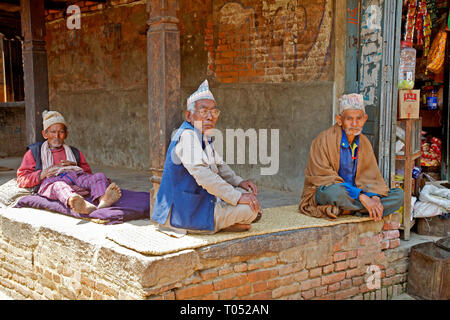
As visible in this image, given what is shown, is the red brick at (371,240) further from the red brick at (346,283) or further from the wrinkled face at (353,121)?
the wrinkled face at (353,121)

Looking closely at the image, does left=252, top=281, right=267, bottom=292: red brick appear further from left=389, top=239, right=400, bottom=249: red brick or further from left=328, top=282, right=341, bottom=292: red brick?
left=389, top=239, right=400, bottom=249: red brick

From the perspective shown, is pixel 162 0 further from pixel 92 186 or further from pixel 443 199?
pixel 443 199

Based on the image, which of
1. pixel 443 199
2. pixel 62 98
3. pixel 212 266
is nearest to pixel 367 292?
pixel 443 199

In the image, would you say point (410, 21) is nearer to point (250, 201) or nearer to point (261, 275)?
point (250, 201)

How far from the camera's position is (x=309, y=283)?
411cm

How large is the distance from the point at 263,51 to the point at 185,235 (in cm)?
348

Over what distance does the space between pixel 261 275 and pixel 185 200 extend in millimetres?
917

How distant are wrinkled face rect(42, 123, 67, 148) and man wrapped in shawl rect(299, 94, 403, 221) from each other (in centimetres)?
275

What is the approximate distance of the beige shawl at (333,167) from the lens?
14.3 feet

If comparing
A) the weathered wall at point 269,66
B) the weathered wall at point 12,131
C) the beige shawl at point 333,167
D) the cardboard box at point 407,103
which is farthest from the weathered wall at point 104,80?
the cardboard box at point 407,103

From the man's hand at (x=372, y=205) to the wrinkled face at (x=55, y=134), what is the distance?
10.7 feet

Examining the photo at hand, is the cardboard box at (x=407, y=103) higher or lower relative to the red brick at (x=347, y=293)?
higher

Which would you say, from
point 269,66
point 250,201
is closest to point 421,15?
point 269,66

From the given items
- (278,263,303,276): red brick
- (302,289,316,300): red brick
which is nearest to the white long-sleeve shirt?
(278,263,303,276): red brick
